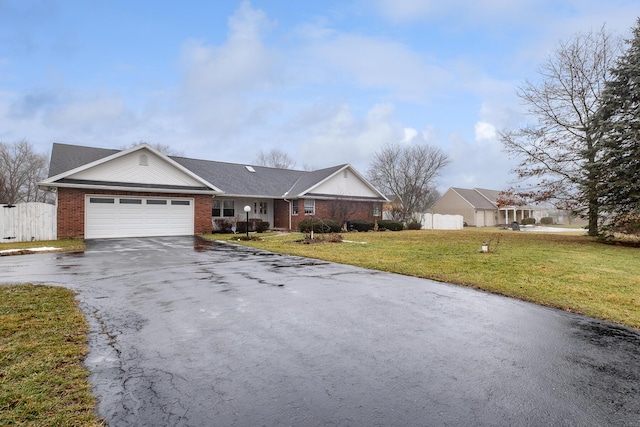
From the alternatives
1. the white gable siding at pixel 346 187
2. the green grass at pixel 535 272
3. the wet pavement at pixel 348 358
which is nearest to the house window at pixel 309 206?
the white gable siding at pixel 346 187

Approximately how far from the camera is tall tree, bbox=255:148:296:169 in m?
50.0

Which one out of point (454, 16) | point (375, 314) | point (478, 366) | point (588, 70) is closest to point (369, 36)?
point (454, 16)

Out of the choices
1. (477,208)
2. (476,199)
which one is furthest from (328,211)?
(476,199)

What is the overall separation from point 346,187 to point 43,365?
24.7 meters

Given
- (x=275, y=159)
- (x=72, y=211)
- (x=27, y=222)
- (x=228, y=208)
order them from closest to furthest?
(x=27, y=222) < (x=72, y=211) < (x=228, y=208) < (x=275, y=159)

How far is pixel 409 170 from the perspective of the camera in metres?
37.8

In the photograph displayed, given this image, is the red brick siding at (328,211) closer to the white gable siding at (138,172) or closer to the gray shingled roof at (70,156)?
the white gable siding at (138,172)

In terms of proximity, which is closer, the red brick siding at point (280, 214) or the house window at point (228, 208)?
the house window at point (228, 208)

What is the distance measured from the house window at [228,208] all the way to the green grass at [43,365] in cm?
1902

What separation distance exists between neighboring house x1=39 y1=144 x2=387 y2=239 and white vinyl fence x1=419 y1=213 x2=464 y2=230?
6768mm

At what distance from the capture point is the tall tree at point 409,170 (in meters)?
37.3

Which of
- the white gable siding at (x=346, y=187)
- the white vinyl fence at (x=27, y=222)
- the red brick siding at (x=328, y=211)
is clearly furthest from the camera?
the white gable siding at (x=346, y=187)

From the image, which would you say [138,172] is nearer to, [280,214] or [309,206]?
[280,214]

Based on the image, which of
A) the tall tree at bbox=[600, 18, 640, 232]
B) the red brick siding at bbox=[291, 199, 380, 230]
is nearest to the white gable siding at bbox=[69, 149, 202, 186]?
the red brick siding at bbox=[291, 199, 380, 230]
